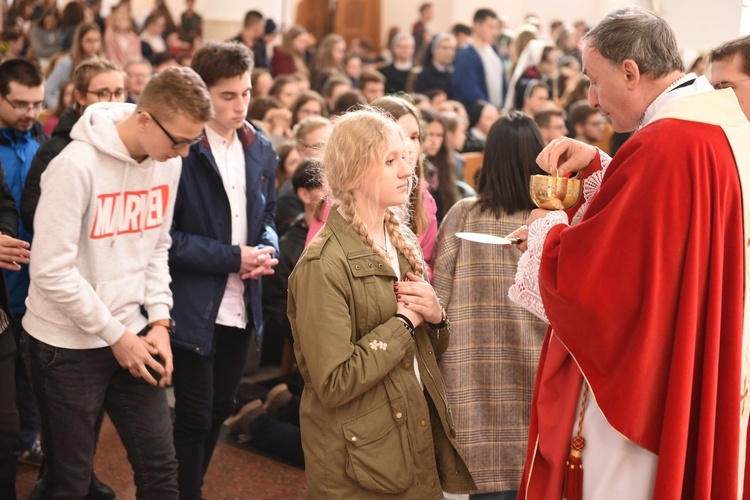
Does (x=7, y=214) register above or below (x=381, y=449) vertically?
above

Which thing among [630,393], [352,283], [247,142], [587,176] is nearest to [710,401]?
[630,393]

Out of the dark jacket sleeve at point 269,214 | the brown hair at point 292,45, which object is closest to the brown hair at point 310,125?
the dark jacket sleeve at point 269,214

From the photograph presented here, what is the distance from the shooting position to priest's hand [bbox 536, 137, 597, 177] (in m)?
2.66

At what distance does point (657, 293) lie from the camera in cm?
223

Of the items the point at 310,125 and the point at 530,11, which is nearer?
the point at 310,125

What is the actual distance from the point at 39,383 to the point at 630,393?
190cm

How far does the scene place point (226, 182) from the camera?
3592 mm

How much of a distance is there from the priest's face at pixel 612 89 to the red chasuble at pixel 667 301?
0.19 m

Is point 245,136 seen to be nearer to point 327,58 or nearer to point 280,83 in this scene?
point 280,83

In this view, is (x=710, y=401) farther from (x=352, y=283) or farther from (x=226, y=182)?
(x=226, y=182)

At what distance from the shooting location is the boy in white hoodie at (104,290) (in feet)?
9.47

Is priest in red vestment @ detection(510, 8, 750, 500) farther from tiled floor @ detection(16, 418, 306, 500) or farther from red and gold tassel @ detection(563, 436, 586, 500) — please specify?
tiled floor @ detection(16, 418, 306, 500)

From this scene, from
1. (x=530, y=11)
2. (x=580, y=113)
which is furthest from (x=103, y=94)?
(x=530, y=11)

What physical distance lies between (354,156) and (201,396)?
1.33m
